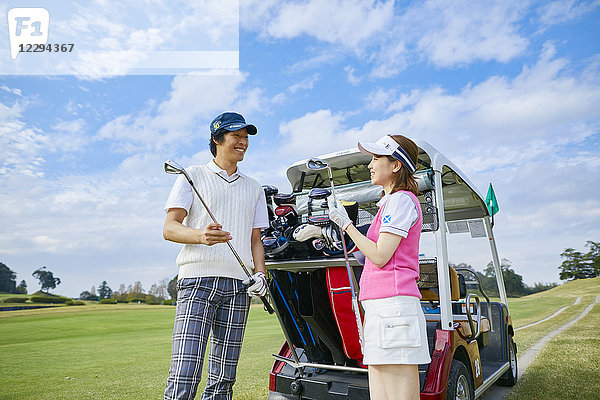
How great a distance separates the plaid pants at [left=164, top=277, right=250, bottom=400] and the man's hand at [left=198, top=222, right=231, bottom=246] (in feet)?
0.87

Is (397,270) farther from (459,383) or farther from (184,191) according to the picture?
(459,383)

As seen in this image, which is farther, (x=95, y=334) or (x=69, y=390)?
(x=95, y=334)

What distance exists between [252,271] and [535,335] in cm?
1313

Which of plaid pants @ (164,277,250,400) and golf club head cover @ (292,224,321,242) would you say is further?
golf club head cover @ (292,224,321,242)

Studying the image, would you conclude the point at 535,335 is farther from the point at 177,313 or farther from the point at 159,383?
the point at 177,313

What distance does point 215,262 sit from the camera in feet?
8.04

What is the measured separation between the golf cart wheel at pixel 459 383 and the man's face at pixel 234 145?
7.28ft

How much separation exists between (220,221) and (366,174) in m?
2.18

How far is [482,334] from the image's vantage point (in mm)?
4867

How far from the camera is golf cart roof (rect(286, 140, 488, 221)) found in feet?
11.9

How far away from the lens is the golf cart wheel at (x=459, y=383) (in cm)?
322

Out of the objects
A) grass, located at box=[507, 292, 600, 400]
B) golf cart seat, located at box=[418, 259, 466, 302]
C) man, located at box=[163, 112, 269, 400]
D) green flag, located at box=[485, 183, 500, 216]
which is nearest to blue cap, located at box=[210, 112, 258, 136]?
man, located at box=[163, 112, 269, 400]

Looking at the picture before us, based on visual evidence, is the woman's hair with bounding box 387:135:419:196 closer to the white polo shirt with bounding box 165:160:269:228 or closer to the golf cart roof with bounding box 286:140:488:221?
the white polo shirt with bounding box 165:160:269:228

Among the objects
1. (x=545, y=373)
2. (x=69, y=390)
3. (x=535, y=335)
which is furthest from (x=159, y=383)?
(x=535, y=335)
